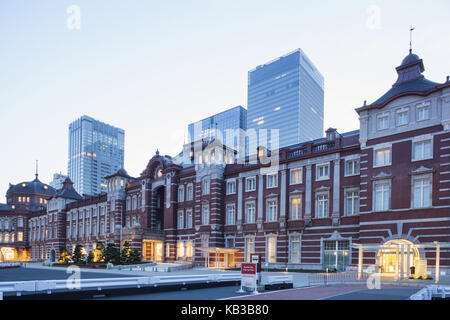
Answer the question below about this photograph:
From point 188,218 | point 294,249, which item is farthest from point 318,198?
point 188,218

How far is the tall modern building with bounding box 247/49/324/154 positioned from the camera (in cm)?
14275

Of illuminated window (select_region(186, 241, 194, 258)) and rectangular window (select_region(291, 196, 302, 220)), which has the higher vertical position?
rectangular window (select_region(291, 196, 302, 220))

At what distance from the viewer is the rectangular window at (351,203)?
1476 inches

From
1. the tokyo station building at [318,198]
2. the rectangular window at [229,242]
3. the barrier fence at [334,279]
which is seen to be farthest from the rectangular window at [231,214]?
the barrier fence at [334,279]

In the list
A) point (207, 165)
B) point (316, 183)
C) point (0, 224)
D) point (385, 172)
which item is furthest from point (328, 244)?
point (0, 224)

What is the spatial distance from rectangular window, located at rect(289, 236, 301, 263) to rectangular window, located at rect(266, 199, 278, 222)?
3.18 meters

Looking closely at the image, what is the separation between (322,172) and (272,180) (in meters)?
6.31

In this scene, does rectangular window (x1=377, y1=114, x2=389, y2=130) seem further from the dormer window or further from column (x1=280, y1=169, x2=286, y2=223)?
column (x1=280, y1=169, x2=286, y2=223)

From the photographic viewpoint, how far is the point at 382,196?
3412 centimetres

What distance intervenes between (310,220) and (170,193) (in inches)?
902

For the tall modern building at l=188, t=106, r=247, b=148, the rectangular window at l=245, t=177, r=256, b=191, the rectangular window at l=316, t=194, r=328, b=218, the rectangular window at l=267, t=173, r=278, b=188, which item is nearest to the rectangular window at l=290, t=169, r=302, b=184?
the rectangular window at l=267, t=173, r=278, b=188

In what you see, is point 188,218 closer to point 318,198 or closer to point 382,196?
point 318,198

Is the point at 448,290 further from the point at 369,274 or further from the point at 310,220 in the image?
the point at 310,220

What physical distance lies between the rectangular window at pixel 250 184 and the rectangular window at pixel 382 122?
53.1 feet
